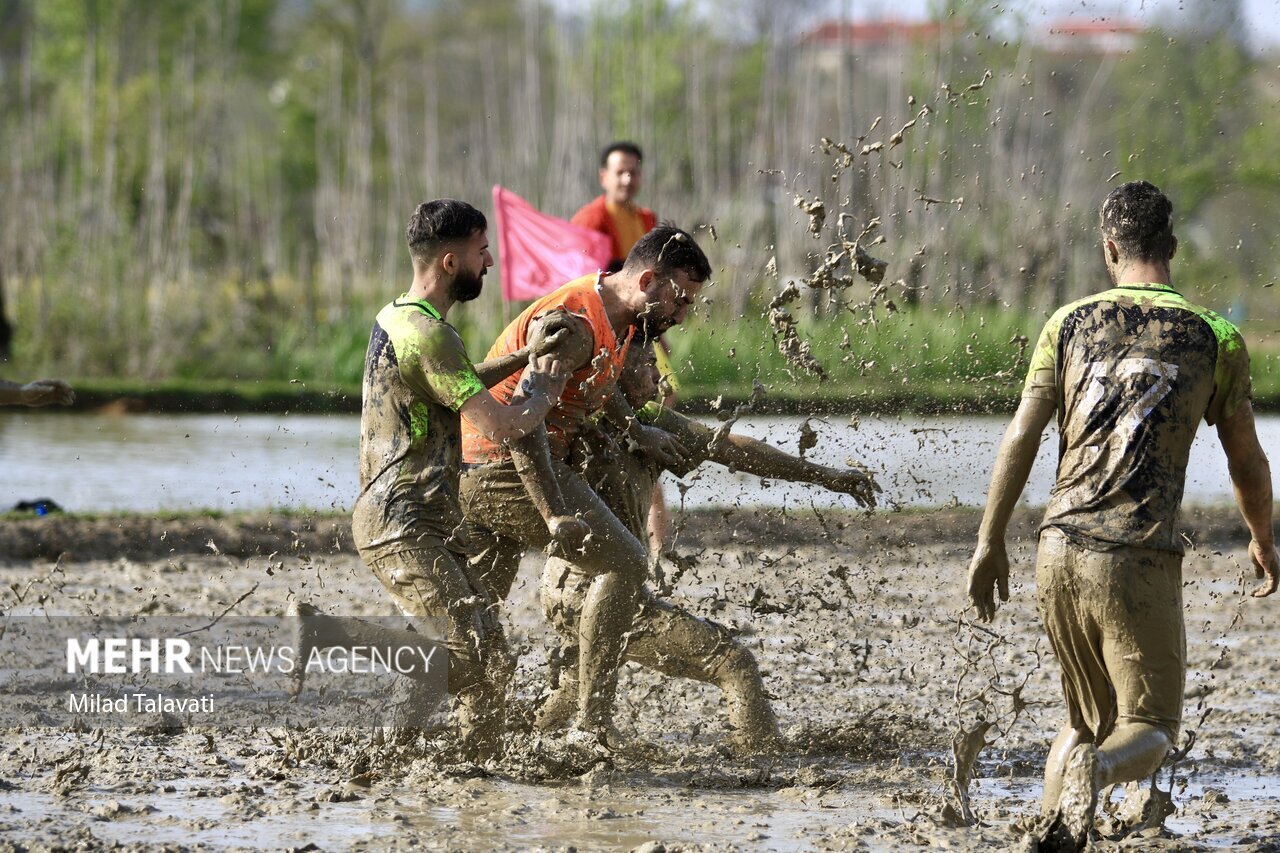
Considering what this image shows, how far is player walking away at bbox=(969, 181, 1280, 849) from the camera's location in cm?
418

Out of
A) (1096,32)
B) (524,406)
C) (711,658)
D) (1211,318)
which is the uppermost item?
(1096,32)

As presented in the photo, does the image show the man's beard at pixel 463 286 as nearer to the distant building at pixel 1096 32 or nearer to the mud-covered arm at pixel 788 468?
the mud-covered arm at pixel 788 468

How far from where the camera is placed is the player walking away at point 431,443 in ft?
16.0

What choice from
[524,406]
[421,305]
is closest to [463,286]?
[421,305]

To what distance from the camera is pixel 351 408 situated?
58.4ft

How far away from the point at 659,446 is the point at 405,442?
118 centimetres

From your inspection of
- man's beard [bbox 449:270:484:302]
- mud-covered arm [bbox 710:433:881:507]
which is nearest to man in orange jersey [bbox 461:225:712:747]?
man's beard [bbox 449:270:484:302]

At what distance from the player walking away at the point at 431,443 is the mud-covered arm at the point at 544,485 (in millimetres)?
A: 92

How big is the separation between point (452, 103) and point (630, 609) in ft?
141

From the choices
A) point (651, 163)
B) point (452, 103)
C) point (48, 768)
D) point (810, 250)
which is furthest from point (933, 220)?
point (452, 103)

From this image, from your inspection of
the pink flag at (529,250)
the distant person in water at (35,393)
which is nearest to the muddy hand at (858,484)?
the distant person in water at (35,393)

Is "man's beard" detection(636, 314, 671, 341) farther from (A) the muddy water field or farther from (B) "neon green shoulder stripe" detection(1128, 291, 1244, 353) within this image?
(B) "neon green shoulder stripe" detection(1128, 291, 1244, 353)

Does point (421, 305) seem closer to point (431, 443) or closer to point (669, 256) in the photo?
point (431, 443)

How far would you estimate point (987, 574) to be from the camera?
4391 millimetres
